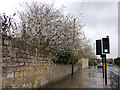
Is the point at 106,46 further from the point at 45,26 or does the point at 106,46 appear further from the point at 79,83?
the point at 45,26

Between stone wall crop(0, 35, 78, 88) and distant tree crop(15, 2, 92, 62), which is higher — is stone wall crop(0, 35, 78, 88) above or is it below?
below

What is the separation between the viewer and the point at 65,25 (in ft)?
32.6

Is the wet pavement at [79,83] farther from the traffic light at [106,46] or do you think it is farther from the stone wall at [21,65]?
the traffic light at [106,46]

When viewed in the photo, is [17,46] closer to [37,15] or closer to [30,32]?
[30,32]

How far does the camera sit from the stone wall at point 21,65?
13.2 ft

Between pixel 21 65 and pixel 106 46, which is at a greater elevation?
pixel 106 46

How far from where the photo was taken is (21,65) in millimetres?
4965

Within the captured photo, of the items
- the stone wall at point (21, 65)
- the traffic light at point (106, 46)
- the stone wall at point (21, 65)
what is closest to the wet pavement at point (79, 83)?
the stone wall at point (21, 65)

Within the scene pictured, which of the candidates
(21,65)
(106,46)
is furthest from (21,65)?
(106,46)

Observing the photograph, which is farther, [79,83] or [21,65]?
[79,83]

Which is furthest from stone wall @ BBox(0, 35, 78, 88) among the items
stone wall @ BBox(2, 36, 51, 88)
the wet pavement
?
the wet pavement

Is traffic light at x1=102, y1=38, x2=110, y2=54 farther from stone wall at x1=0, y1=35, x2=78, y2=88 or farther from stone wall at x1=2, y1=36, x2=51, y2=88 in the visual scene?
stone wall at x1=2, y1=36, x2=51, y2=88

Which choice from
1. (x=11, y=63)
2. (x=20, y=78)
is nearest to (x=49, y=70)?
(x=20, y=78)

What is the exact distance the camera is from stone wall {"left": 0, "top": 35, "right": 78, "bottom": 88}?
401 cm
